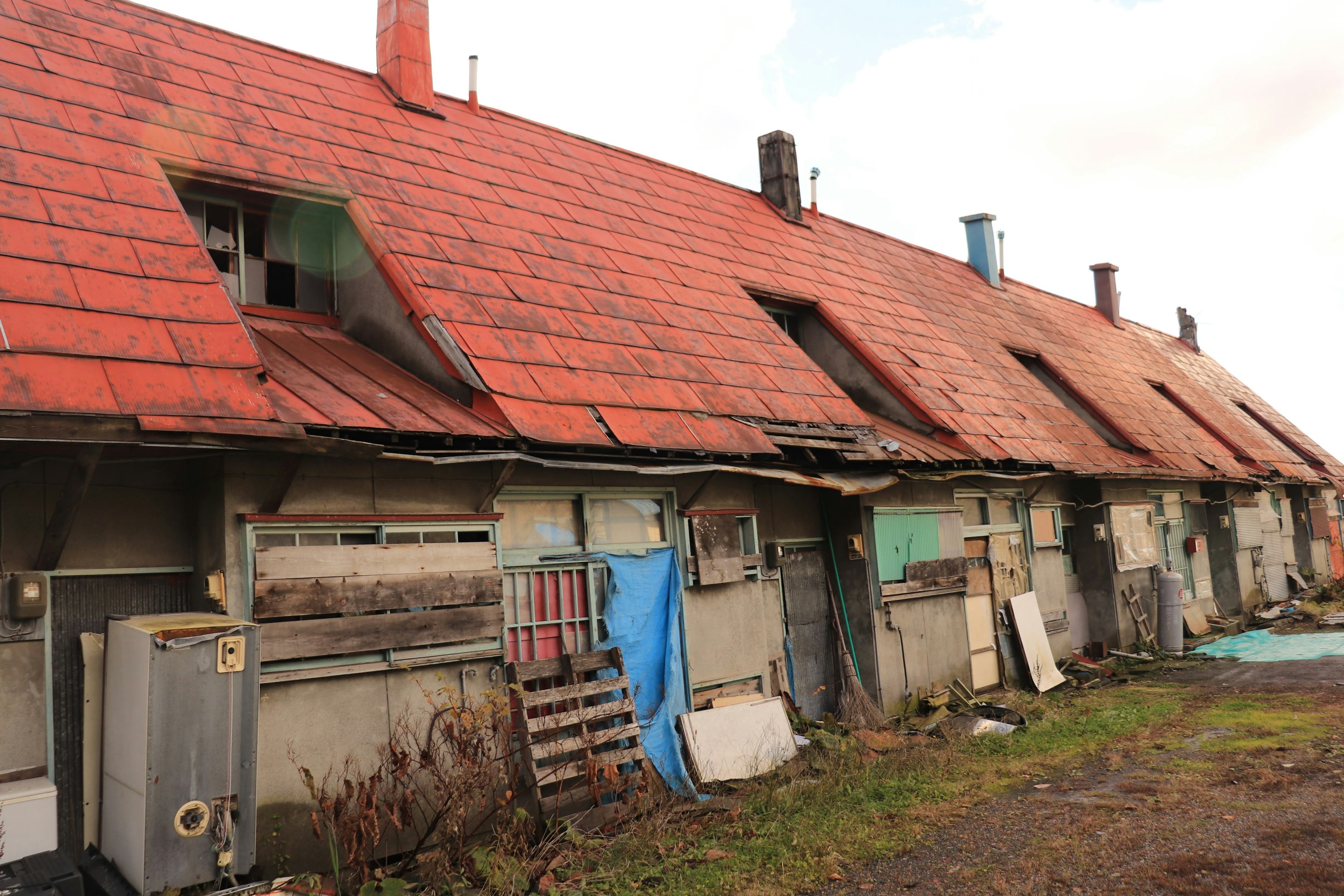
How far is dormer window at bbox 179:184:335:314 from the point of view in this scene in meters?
8.25

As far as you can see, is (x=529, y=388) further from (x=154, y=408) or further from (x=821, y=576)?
(x=821, y=576)

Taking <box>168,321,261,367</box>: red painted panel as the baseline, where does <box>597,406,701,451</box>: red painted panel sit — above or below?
below

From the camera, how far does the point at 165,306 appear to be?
6.52 metres

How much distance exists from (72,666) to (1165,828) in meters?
7.28

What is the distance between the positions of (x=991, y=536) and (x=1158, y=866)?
7.48m

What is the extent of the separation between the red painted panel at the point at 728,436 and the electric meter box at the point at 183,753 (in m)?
Result: 4.38

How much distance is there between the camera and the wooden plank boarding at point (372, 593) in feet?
Result: 20.5

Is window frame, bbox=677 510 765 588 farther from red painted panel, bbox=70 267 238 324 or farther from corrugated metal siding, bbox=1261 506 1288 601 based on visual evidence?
corrugated metal siding, bbox=1261 506 1288 601

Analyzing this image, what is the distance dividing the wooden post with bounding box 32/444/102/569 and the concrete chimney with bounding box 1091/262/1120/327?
24417mm

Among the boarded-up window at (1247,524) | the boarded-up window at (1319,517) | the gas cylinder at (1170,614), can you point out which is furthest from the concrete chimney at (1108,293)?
the gas cylinder at (1170,614)

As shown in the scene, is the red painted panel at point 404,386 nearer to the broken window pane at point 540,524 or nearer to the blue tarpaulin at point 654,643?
the broken window pane at point 540,524

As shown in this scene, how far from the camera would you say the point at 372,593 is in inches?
264

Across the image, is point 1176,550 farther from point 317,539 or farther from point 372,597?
point 317,539

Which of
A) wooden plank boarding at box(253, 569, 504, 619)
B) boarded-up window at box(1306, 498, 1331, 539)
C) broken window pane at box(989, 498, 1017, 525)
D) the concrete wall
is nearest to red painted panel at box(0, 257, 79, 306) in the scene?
the concrete wall
